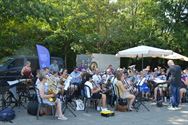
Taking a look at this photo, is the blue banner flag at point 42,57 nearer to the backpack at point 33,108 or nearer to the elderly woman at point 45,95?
the backpack at point 33,108

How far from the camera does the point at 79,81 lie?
48.0ft

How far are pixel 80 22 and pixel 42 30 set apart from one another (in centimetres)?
297

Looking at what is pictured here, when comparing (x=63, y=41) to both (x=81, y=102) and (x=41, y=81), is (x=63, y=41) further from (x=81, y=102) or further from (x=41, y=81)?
(x=41, y=81)

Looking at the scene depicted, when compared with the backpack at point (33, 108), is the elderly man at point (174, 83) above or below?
above

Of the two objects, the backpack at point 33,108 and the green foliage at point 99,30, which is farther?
the green foliage at point 99,30

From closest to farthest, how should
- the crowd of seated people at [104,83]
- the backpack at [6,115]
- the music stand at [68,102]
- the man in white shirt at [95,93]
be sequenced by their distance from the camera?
1. the backpack at [6,115]
2. the crowd of seated people at [104,83]
3. the music stand at [68,102]
4. the man in white shirt at [95,93]

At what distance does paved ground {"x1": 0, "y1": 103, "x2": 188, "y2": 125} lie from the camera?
11148 mm

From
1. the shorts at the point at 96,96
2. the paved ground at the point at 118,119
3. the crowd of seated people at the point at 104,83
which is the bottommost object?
the paved ground at the point at 118,119

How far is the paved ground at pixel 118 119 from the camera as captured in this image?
1115 cm

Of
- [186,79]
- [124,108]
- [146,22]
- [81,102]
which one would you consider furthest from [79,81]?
[146,22]

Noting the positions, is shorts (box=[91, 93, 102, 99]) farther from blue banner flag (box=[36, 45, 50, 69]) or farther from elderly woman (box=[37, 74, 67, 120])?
blue banner flag (box=[36, 45, 50, 69])

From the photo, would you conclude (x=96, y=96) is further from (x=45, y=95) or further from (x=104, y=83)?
(x=45, y=95)

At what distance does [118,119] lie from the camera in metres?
11.9

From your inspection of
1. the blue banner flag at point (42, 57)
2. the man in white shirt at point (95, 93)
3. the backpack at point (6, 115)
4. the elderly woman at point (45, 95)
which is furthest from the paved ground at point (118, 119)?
the blue banner flag at point (42, 57)
